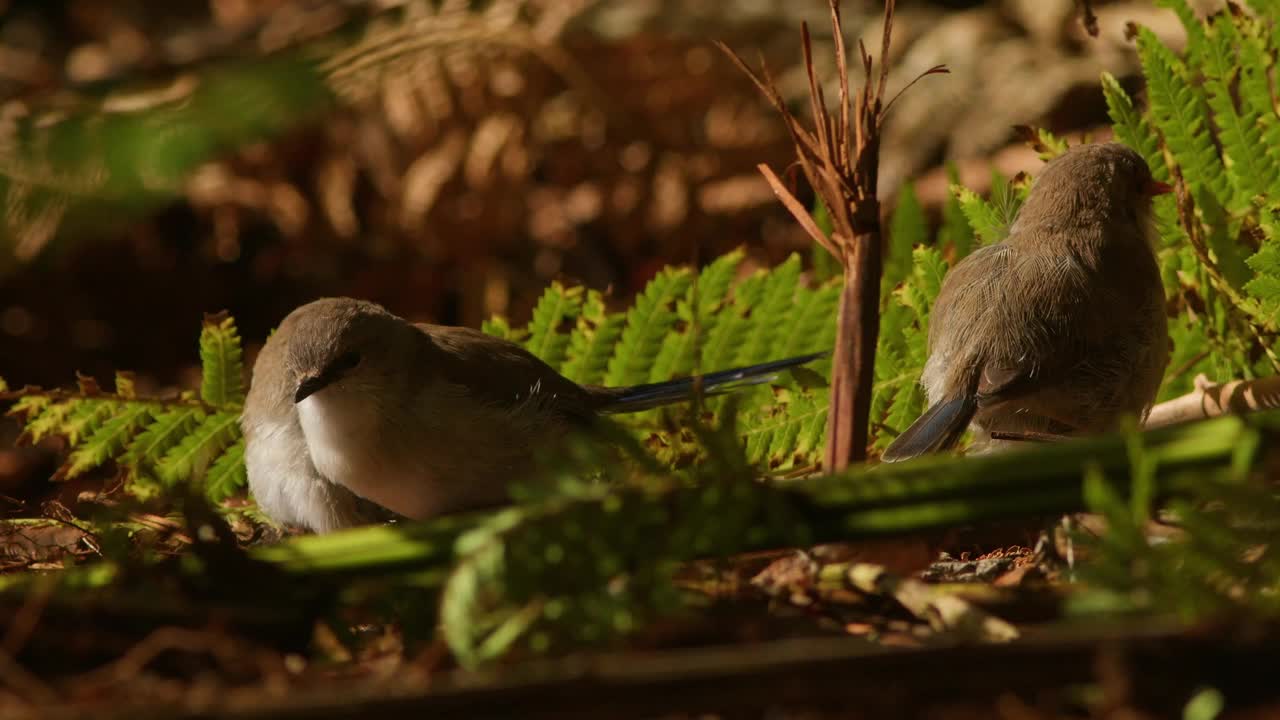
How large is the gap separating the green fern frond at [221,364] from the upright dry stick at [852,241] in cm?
198

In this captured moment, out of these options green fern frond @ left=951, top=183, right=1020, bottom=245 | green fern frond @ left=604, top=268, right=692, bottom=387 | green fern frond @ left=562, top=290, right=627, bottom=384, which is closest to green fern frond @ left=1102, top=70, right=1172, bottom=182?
green fern frond @ left=951, top=183, right=1020, bottom=245

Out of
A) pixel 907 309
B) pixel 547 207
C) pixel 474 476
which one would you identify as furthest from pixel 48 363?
pixel 907 309

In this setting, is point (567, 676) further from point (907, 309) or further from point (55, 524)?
point (907, 309)

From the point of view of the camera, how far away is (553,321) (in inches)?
143

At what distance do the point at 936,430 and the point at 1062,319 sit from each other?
466mm

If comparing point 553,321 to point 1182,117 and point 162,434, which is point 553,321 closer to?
point 162,434

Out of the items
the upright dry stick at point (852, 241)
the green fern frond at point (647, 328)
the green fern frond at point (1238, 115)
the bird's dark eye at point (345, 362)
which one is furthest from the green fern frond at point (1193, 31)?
the bird's dark eye at point (345, 362)

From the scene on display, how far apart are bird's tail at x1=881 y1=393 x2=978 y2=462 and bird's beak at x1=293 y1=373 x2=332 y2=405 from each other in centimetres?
137

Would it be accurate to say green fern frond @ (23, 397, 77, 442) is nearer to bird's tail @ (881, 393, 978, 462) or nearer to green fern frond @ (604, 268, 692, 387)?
green fern frond @ (604, 268, 692, 387)

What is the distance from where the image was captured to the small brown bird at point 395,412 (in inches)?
128

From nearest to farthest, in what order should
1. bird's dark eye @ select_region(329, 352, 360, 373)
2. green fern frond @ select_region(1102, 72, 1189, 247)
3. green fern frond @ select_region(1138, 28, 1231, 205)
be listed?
1. green fern frond @ select_region(1138, 28, 1231, 205)
2. green fern frond @ select_region(1102, 72, 1189, 247)
3. bird's dark eye @ select_region(329, 352, 360, 373)

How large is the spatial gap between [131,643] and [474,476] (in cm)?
178

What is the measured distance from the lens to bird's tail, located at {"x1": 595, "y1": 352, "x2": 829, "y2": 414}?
330cm

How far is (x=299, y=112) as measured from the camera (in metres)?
2.10
